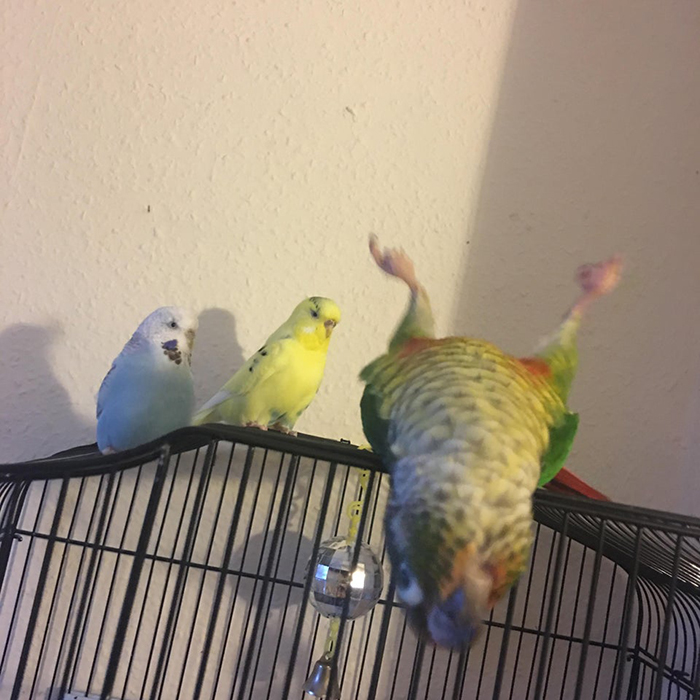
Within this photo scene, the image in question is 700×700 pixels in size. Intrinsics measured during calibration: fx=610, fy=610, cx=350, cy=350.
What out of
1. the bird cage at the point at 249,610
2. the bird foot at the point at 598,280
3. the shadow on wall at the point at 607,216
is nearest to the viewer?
the bird foot at the point at 598,280

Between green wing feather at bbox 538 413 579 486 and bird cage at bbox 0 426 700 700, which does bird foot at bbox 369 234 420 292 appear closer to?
green wing feather at bbox 538 413 579 486

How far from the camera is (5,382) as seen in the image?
799 millimetres

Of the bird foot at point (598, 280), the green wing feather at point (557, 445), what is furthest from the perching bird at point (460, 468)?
the bird foot at point (598, 280)

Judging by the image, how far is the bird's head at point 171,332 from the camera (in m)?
0.62

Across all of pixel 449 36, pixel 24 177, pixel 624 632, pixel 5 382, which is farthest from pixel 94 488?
pixel 449 36

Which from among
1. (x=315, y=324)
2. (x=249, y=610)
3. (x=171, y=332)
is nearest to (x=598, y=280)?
(x=315, y=324)

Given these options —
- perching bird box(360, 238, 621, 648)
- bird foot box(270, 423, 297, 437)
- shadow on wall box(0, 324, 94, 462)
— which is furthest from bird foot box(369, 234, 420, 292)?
shadow on wall box(0, 324, 94, 462)

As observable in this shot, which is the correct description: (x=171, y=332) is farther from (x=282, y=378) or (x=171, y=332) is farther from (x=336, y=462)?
(x=336, y=462)

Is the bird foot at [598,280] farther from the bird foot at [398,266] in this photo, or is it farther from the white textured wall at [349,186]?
the white textured wall at [349,186]

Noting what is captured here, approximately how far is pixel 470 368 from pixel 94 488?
543 millimetres

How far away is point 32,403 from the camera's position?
2.62 ft

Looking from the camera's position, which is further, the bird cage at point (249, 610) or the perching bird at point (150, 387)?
the bird cage at point (249, 610)

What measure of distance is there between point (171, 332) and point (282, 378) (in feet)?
0.41

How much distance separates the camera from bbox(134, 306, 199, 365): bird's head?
2.02 ft
